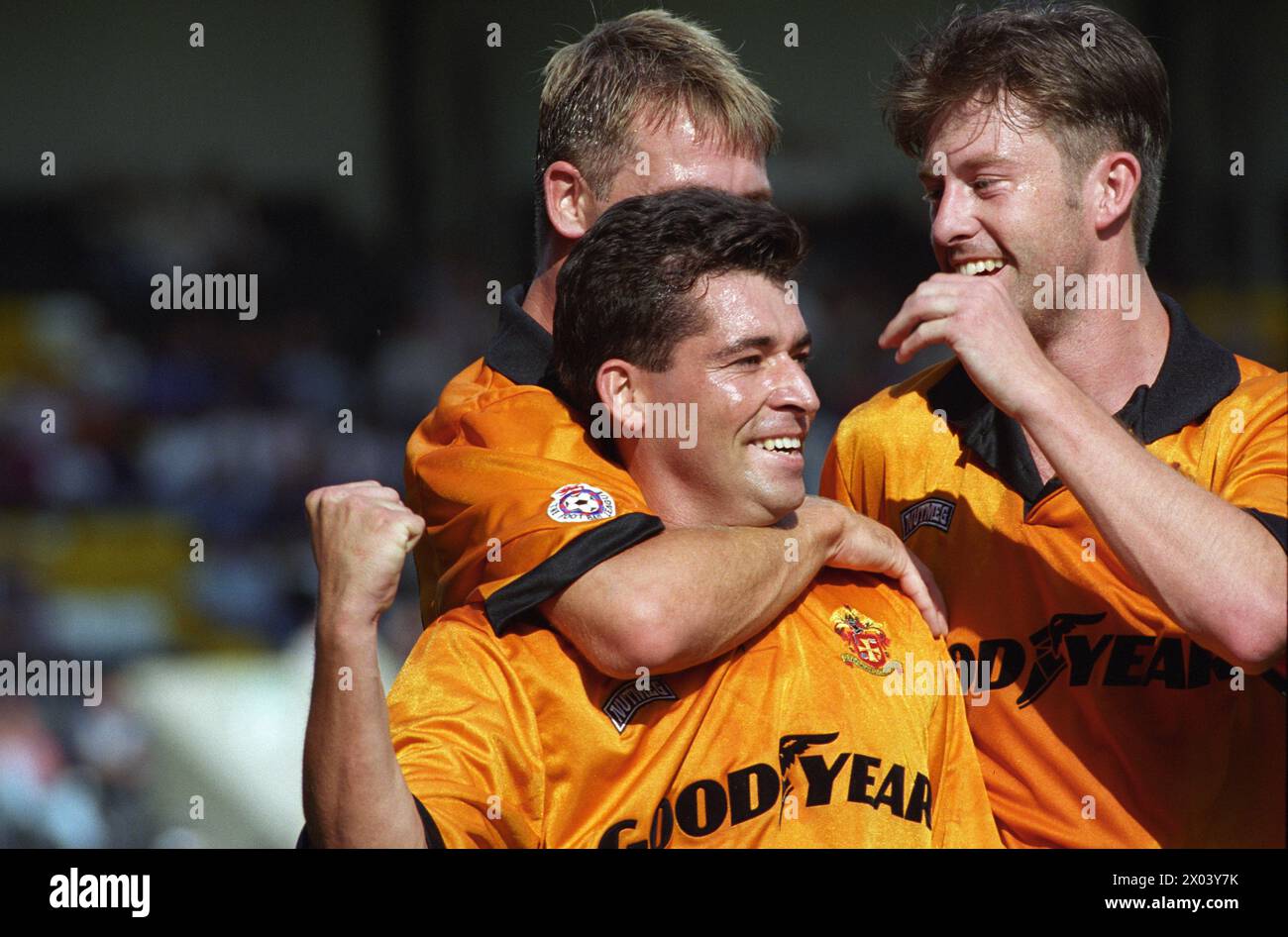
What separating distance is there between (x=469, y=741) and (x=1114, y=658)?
1080mm

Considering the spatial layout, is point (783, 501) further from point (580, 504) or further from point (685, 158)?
point (685, 158)

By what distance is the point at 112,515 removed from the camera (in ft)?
26.6

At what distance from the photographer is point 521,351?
3.01m

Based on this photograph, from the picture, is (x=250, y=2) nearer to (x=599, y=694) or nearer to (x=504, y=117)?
(x=504, y=117)

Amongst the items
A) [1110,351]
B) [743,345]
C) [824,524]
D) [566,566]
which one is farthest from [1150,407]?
[566,566]

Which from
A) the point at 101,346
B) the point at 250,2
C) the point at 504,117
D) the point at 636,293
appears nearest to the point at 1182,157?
the point at 504,117

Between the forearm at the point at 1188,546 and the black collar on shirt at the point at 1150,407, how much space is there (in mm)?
383

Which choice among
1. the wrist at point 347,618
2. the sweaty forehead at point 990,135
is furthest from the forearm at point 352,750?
the sweaty forehead at point 990,135

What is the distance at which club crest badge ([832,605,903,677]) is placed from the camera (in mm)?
2607

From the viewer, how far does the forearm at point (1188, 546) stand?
7.32ft

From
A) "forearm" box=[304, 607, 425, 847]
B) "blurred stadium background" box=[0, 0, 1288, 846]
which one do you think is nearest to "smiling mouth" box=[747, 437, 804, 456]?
"forearm" box=[304, 607, 425, 847]

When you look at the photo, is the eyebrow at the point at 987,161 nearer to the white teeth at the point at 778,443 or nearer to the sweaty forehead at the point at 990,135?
the sweaty forehead at the point at 990,135

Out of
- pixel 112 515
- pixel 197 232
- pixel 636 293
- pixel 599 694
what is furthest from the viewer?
pixel 197 232

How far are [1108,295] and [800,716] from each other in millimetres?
966
